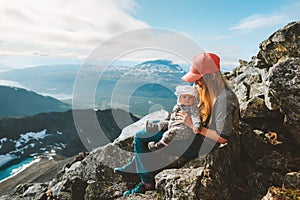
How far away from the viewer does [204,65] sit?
277 inches

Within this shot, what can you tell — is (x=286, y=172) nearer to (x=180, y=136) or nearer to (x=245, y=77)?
(x=180, y=136)

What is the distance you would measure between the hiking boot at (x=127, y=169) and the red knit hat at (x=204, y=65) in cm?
487

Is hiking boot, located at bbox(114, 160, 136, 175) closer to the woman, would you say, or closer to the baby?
the woman

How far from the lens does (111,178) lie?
11.2 meters

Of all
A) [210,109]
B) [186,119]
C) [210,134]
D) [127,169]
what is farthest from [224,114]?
[127,169]

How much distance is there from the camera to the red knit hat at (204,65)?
7.00m

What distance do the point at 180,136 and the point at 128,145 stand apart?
5.32 m

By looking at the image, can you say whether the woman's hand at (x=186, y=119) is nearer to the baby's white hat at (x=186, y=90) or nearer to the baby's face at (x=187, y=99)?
the baby's face at (x=187, y=99)

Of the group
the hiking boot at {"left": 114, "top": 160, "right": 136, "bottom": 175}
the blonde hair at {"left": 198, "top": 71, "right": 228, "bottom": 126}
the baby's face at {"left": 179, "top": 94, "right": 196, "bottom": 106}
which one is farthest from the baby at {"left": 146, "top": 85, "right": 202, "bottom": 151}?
the hiking boot at {"left": 114, "top": 160, "right": 136, "bottom": 175}

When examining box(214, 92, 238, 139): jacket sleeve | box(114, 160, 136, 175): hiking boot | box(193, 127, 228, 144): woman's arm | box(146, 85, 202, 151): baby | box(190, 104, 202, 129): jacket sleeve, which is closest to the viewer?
box(214, 92, 238, 139): jacket sleeve

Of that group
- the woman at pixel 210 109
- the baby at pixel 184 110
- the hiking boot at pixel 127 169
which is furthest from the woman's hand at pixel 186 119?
the hiking boot at pixel 127 169

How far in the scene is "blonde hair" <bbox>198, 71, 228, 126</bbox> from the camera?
7.05 meters

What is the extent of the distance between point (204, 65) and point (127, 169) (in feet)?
19.4

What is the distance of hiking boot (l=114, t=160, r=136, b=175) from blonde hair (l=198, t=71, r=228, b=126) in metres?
4.20
